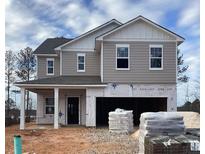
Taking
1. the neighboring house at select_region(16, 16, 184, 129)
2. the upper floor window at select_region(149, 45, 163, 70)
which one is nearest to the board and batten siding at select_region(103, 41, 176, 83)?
the neighboring house at select_region(16, 16, 184, 129)

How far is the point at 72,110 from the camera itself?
1806 centimetres

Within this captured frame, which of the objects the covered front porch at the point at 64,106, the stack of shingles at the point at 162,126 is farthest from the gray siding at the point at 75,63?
the stack of shingles at the point at 162,126

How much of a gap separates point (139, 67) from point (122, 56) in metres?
1.02

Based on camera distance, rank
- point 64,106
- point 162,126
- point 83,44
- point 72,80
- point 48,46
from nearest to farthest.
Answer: point 162,126 → point 72,80 → point 64,106 → point 83,44 → point 48,46

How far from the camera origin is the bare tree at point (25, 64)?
25.3 meters

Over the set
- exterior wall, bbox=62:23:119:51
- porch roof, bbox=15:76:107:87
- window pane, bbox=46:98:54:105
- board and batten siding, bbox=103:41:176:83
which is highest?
exterior wall, bbox=62:23:119:51

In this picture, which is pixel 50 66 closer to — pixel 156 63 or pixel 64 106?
pixel 64 106

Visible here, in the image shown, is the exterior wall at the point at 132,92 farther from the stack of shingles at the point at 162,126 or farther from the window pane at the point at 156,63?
the stack of shingles at the point at 162,126

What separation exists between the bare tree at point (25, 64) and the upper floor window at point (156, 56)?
12.5 meters

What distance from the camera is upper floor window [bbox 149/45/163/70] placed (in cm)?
1585

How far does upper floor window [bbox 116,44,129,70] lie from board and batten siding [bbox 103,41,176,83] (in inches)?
6.4

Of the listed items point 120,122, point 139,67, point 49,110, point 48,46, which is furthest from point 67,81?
point 48,46

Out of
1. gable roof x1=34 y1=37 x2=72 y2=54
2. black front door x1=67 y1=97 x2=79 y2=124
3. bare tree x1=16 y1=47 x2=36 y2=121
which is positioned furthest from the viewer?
bare tree x1=16 y1=47 x2=36 y2=121

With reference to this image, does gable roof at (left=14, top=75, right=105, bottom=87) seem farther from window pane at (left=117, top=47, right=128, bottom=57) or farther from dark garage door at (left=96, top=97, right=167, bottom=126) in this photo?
dark garage door at (left=96, top=97, right=167, bottom=126)
